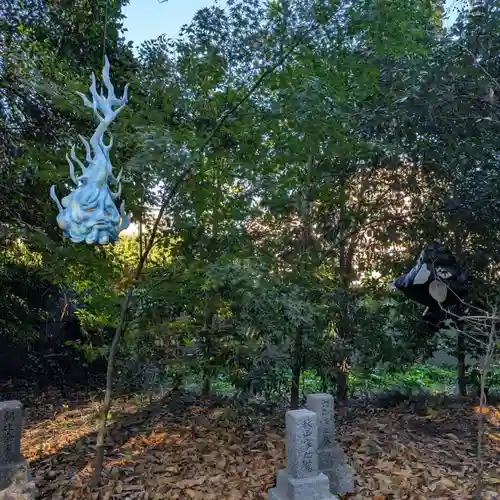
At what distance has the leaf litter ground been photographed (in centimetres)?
266

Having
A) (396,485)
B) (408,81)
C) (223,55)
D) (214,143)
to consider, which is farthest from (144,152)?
(396,485)

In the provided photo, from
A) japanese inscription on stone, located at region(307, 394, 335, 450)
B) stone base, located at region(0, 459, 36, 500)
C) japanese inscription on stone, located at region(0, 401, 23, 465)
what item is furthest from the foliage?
stone base, located at region(0, 459, 36, 500)

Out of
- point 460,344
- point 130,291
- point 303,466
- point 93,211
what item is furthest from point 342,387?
point 93,211

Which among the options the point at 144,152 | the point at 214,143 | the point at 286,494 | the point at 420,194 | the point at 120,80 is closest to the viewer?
the point at 144,152

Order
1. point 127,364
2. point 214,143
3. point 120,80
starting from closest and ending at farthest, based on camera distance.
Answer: point 214,143
point 127,364
point 120,80

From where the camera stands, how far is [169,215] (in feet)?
8.89

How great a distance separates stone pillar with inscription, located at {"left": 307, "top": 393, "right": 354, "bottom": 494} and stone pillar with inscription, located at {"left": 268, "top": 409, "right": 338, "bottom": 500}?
28 cm

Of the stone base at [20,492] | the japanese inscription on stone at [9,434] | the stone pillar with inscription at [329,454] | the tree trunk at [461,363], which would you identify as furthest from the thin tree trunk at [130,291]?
the tree trunk at [461,363]

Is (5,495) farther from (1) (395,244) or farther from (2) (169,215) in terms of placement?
(1) (395,244)

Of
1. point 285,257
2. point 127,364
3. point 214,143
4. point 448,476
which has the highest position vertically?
point 214,143

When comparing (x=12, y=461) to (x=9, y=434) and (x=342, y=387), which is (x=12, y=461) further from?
(x=342, y=387)

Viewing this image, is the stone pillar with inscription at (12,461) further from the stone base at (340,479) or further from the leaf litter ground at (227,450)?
the stone base at (340,479)

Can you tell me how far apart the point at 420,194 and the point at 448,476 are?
7.76ft

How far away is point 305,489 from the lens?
2369mm
